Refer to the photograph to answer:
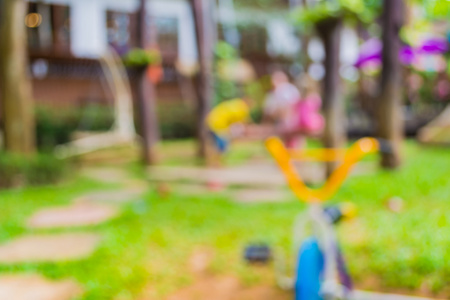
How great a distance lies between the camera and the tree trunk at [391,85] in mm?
6070

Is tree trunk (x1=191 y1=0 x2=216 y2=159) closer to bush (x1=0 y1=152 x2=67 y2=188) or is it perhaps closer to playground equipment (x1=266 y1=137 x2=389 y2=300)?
bush (x1=0 y1=152 x2=67 y2=188)

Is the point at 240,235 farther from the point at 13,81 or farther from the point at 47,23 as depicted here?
the point at 47,23

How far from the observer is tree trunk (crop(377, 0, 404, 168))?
19.9ft

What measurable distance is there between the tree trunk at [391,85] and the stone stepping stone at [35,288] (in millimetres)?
4541

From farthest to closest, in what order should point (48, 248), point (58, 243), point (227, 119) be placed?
1. point (227, 119)
2. point (58, 243)
3. point (48, 248)

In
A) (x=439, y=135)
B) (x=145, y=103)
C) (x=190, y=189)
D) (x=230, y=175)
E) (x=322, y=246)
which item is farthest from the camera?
(x=439, y=135)

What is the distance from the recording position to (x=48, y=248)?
3.84 metres

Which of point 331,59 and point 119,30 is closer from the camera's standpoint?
point 331,59

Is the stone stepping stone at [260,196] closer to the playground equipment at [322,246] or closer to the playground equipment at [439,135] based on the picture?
the playground equipment at [322,246]

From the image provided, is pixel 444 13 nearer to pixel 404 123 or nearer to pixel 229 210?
pixel 229 210

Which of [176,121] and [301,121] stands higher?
[301,121]

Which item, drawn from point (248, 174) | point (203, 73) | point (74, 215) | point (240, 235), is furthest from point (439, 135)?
point (74, 215)

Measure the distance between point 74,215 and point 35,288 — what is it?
214 centimetres

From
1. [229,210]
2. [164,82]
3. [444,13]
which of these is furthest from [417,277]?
[164,82]
